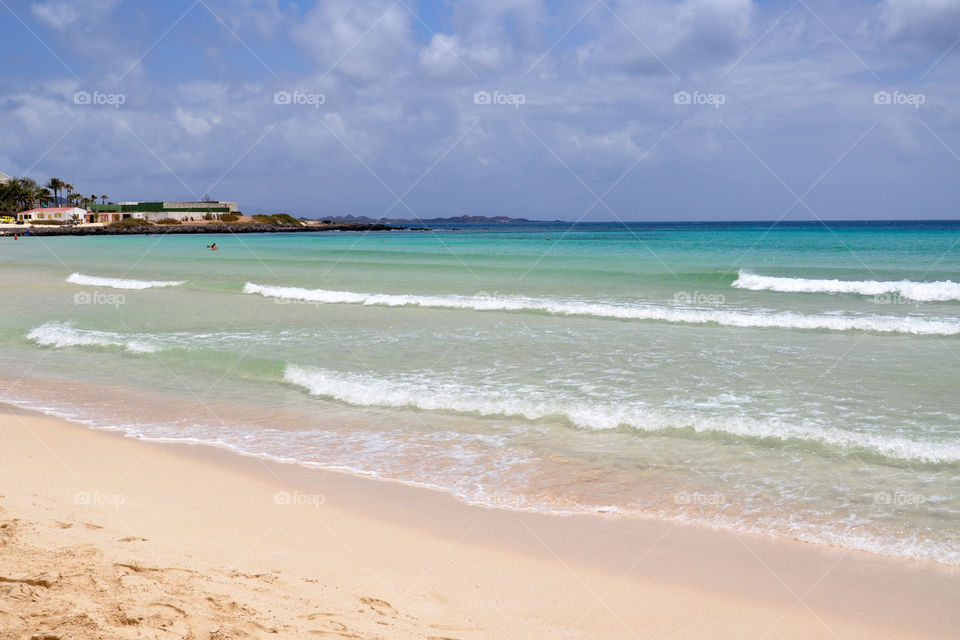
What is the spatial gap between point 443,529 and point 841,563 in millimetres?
2814

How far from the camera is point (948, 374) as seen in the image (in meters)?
10.5

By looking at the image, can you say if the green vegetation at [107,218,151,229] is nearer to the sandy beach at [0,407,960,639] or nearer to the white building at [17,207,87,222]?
the white building at [17,207,87,222]

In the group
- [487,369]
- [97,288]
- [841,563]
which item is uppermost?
[97,288]

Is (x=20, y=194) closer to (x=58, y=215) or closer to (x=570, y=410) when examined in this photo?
(x=58, y=215)

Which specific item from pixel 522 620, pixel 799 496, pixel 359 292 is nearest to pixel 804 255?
pixel 359 292

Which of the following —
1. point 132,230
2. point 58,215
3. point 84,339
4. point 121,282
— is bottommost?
point 84,339

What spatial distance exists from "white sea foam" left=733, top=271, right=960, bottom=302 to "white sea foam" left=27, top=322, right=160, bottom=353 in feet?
61.4

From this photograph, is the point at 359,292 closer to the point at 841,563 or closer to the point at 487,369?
the point at 487,369

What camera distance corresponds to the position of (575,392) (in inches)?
373

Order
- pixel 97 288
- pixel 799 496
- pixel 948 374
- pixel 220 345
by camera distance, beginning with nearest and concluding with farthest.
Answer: pixel 799 496
pixel 948 374
pixel 220 345
pixel 97 288

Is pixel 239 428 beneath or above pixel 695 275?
beneath

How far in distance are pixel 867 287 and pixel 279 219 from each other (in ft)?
496

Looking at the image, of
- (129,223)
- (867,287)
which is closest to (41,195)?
(129,223)

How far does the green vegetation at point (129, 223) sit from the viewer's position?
114606mm
